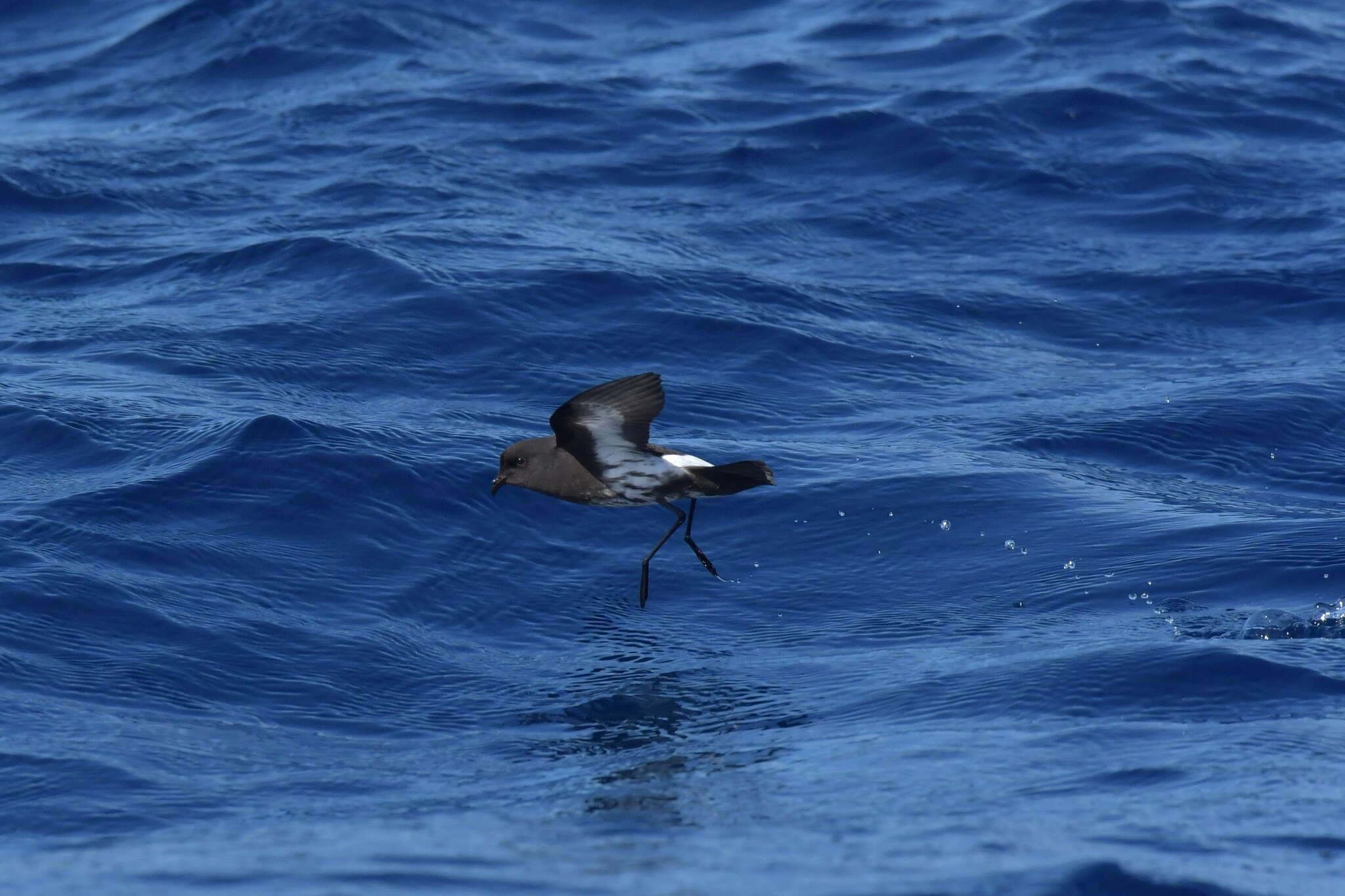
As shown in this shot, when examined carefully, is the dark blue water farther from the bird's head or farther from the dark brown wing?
the dark brown wing

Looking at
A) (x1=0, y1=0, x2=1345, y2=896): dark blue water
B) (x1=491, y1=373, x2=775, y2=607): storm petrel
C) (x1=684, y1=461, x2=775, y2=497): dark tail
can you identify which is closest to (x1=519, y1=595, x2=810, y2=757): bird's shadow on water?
(x1=0, y1=0, x2=1345, y2=896): dark blue water

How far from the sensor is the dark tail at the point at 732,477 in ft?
25.2

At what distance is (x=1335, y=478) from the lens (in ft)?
35.1

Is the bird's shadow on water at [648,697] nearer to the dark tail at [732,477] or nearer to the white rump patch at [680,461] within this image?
the dark tail at [732,477]

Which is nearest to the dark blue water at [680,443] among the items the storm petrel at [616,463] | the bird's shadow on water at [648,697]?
the bird's shadow on water at [648,697]

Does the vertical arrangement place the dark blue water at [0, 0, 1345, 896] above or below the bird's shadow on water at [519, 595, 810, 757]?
above

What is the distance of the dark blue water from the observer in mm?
6531

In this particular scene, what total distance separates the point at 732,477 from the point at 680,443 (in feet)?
9.50

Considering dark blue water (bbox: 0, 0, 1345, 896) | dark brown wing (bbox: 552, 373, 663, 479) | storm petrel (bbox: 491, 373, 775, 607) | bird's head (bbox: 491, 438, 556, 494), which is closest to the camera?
dark blue water (bbox: 0, 0, 1345, 896)

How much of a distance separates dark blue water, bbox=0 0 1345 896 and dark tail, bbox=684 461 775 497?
98cm

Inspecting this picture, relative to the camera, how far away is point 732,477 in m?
7.91

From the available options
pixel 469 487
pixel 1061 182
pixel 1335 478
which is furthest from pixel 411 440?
pixel 1061 182

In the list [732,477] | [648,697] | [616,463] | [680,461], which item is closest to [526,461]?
[616,463]

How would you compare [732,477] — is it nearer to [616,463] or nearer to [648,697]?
[616,463]
